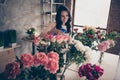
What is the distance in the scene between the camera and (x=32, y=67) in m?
0.74

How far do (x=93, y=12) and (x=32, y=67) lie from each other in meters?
3.25

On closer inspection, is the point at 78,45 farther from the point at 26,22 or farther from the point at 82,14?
the point at 82,14

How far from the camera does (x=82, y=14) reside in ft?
12.9

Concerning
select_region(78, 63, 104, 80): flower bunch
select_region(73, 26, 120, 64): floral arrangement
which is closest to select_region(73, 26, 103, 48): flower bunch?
select_region(73, 26, 120, 64): floral arrangement

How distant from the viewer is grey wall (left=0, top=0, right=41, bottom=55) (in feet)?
8.68

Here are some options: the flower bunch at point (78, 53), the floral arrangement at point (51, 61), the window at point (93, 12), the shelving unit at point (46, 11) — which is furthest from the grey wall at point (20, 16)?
the flower bunch at point (78, 53)

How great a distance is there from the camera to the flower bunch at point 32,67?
708 mm

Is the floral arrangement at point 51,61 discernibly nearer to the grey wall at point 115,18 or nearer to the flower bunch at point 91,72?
the flower bunch at point 91,72

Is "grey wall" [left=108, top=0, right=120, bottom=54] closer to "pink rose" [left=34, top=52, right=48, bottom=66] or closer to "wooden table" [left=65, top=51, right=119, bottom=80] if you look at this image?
"wooden table" [left=65, top=51, right=119, bottom=80]

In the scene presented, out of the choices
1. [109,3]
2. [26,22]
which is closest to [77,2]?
[109,3]

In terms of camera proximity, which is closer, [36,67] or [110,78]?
[36,67]

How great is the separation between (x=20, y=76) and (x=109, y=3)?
3264mm

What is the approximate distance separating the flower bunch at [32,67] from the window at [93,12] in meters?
3.17

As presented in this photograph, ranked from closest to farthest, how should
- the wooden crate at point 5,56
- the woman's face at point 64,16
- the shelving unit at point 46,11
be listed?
1. the woman's face at point 64,16
2. the wooden crate at point 5,56
3. the shelving unit at point 46,11
